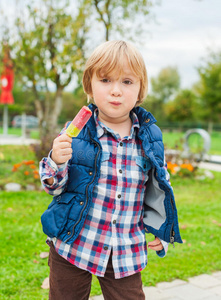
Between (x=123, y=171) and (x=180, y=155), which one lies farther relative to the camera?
(x=180, y=155)

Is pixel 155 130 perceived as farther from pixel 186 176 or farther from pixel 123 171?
pixel 186 176

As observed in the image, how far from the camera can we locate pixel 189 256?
3539 mm

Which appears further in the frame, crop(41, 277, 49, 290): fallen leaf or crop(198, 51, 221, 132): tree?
crop(198, 51, 221, 132): tree

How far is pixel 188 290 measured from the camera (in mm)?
2828

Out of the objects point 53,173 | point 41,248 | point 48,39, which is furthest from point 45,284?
point 48,39

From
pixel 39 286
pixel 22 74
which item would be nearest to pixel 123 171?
pixel 39 286

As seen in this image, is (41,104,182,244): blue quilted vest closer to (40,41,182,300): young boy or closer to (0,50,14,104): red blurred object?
(40,41,182,300): young boy

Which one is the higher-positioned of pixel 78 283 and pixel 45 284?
pixel 78 283

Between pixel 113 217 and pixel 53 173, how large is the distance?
389 millimetres

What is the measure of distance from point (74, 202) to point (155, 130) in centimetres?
60

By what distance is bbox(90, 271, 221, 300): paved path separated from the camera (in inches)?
107

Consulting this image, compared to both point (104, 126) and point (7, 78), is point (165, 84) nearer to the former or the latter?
point (7, 78)

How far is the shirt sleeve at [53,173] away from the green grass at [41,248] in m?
1.33

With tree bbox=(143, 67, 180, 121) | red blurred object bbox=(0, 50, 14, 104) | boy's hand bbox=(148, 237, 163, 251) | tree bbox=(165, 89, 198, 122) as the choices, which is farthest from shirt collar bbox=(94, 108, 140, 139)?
tree bbox=(143, 67, 180, 121)
